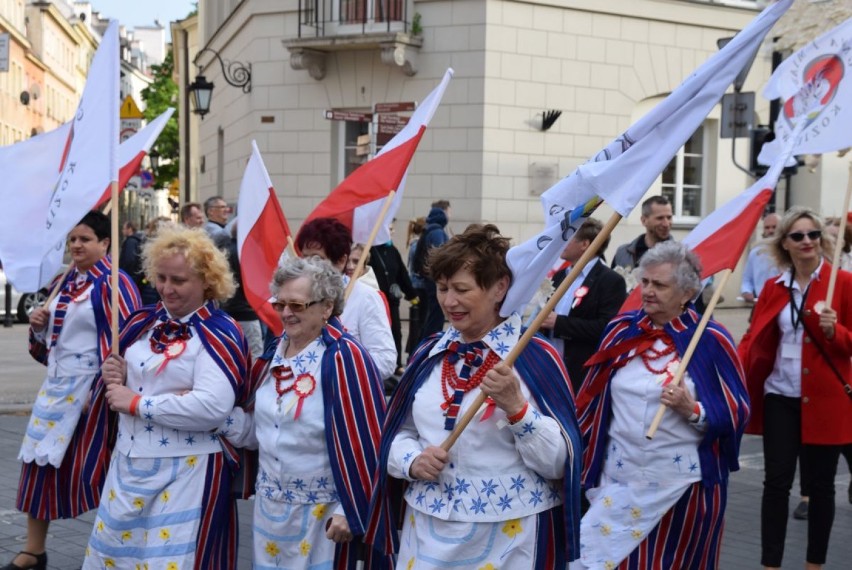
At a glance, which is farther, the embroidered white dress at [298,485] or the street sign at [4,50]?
the street sign at [4,50]

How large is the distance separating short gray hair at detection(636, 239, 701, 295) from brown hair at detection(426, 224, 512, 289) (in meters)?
1.35

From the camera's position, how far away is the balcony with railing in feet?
64.9

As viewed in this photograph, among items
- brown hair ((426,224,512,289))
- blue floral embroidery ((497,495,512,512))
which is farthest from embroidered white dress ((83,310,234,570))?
blue floral embroidery ((497,495,512,512))

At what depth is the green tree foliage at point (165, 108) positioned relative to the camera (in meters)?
52.3

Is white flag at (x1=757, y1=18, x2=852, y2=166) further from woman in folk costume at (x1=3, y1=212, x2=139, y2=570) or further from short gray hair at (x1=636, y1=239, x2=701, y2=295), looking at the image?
woman in folk costume at (x1=3, y1=212, x2=139, y2=570)

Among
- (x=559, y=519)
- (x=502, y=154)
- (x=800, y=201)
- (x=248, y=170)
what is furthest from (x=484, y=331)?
(x=800, y=201)

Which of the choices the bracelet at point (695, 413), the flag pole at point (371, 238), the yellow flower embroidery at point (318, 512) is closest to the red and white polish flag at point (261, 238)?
the flag pole at point (371, 238)

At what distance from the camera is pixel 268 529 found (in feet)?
14.8

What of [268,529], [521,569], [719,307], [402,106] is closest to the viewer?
[521,569]

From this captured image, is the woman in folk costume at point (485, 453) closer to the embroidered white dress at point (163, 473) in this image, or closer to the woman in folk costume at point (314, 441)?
the woman in folk costume at point (314, 441)

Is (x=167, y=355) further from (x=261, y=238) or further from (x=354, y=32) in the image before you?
(x=354, y=32)

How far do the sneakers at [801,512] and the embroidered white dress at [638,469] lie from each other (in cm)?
312

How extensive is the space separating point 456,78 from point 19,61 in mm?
49491

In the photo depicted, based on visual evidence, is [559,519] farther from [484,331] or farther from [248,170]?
[248,170]
